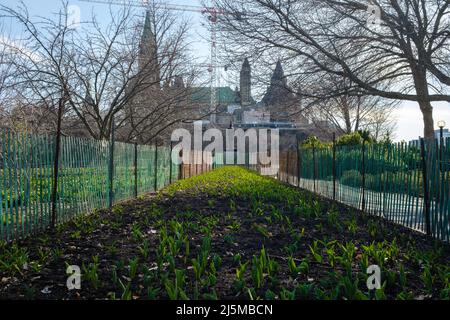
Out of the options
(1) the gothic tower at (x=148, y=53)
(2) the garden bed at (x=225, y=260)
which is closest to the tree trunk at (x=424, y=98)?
(2) the garden bed at (x=225, y=260)

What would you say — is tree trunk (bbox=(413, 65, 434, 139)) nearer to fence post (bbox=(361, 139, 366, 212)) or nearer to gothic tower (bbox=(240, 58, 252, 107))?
fence post (bbox=(361, 139, 366, 212))

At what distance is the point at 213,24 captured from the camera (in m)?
14.8

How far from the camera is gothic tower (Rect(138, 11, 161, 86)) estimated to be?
17.3m

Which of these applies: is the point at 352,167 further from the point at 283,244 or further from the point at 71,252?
the point at 71,252

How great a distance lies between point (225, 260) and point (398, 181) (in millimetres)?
4624

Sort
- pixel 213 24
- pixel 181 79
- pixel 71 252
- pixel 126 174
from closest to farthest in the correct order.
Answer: pixel 71 252 < pixel 126 174 < pixel 213 24 < pixel 181 79

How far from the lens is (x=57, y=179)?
7.61m

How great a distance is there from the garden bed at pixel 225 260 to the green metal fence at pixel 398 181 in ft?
1.23

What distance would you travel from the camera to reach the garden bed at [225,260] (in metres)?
3.97

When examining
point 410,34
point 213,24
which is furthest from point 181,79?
point 410,34

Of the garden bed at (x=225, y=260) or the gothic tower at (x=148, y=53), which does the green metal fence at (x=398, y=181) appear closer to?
the garden bed at (x=225, y=260)

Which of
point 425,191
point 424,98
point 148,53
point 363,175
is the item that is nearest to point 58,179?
point 425,191

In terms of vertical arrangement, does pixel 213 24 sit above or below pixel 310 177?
above
